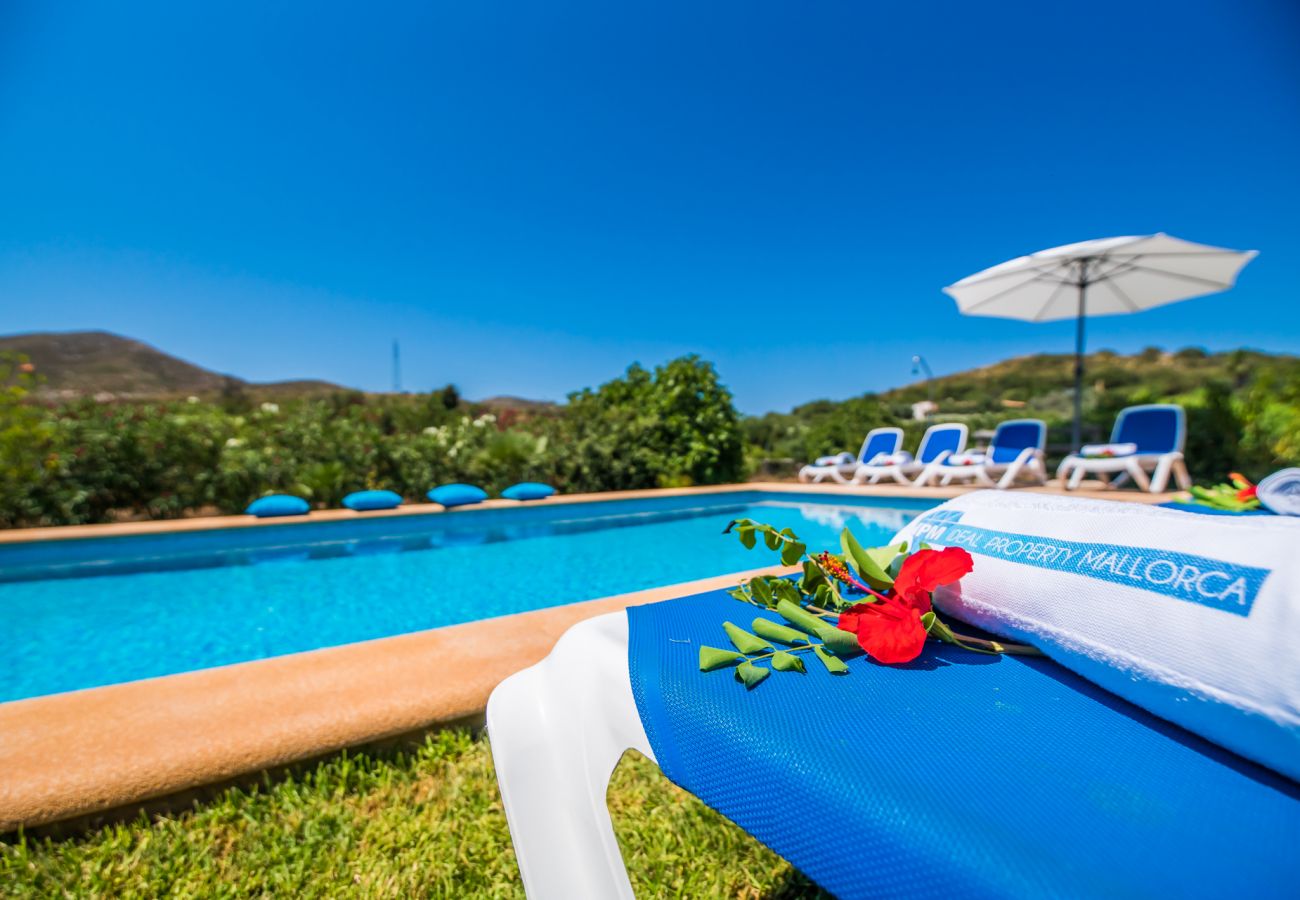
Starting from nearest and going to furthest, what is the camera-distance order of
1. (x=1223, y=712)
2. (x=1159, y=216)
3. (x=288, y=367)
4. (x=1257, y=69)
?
(x=1223, y=712), (x=1257, y=69), (x=1159, y=216), (x=288, y=367)

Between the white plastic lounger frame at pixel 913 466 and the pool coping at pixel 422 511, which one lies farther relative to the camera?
the white plastic lounger frame at pixel 913 466

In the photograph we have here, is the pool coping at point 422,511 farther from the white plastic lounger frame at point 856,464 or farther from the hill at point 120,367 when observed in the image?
the hill at point 120,367

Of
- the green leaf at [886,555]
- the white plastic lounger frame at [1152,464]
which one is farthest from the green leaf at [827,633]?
the white plastic lounger frame at [1152,464]

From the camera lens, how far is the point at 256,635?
142 inches

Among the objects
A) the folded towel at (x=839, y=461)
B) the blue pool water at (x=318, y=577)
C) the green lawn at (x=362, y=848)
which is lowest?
the blue pool water at (x=318, y=577)

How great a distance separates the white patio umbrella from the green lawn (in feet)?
27.3

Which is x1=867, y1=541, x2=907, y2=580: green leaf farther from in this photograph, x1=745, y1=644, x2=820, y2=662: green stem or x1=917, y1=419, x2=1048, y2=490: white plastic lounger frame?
x1=917, y1=419, x2=1048, y2=490: white plastic lounger frame

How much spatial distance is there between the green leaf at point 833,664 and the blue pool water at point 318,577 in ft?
11.2

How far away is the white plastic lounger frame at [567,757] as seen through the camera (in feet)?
3.02

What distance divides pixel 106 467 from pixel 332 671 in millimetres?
6730

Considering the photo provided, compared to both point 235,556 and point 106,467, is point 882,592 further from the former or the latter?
point 106,467

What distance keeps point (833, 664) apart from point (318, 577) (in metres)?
5.41

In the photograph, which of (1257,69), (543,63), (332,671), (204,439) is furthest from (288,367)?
(1257,69)

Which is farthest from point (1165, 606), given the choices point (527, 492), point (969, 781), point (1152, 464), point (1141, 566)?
point (1152, 464)
